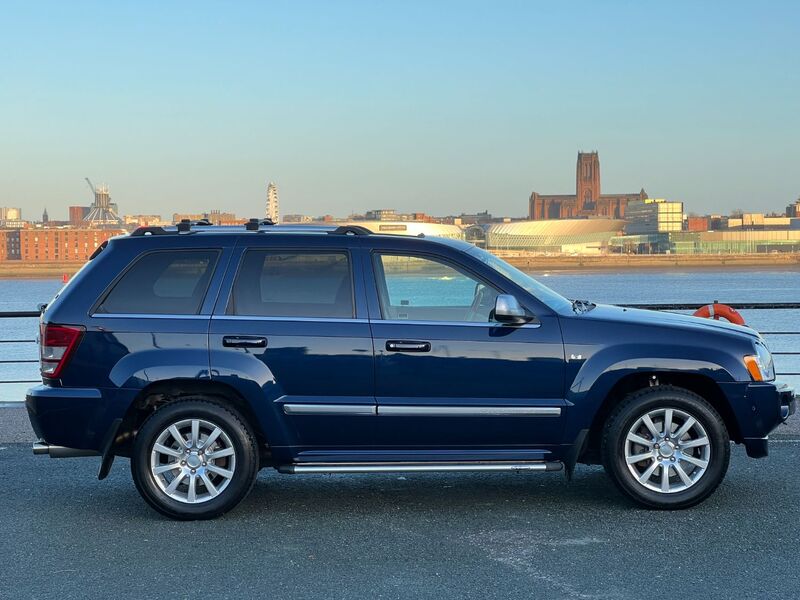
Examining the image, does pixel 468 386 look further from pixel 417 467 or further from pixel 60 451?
pixel 60 451

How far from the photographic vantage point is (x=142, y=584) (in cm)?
480

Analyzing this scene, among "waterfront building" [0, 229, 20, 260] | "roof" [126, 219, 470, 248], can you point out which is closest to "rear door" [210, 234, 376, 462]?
"roof" [126, 219, 470, 248]

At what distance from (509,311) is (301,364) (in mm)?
1239

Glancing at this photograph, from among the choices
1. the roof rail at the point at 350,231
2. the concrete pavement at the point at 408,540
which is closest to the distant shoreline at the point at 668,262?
the concrete pavement at the point at 408,540

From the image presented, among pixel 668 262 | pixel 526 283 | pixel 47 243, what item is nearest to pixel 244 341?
pixel 526 283

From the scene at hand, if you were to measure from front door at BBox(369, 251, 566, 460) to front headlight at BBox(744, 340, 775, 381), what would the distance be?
1.18 m

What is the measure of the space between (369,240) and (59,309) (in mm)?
1877

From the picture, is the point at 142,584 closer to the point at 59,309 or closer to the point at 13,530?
the point at 13,530

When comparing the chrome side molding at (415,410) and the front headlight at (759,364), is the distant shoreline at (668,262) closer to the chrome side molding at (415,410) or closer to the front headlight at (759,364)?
the front headlight at (759,364)

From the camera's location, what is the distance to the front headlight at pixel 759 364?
629cm

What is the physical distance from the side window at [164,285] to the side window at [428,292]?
106cm

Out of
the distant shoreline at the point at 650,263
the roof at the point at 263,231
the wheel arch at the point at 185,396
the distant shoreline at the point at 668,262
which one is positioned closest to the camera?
the wheel arch at the point at 185,396

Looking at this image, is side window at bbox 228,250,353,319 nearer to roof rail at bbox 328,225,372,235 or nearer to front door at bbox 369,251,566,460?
roof rail at bbox 328,225,372,235

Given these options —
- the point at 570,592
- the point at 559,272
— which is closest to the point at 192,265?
the point at 570,592
